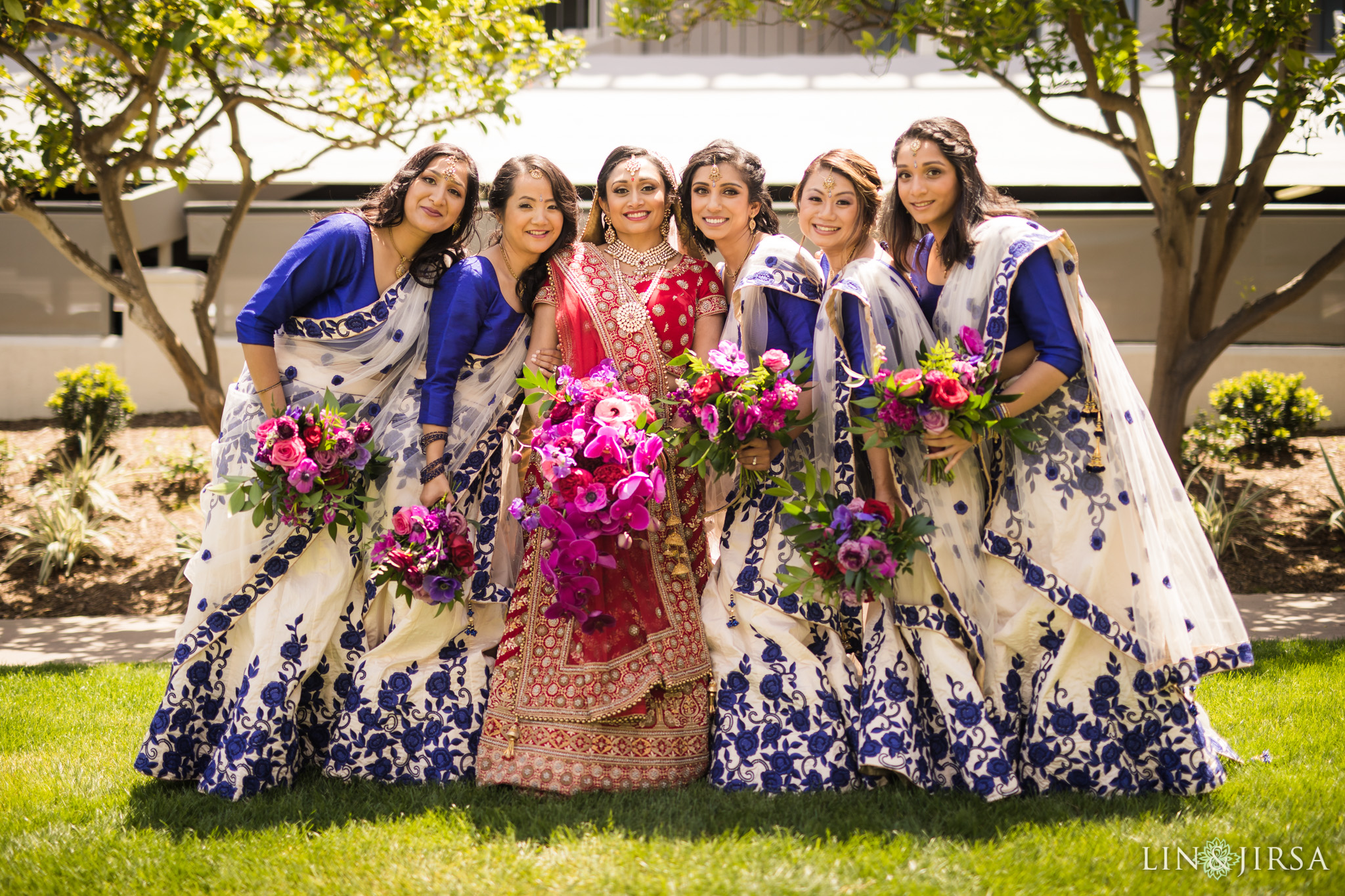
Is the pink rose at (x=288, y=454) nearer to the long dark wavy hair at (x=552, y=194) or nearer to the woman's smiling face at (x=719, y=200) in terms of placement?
the long dark wavy hair at (x=552, y=194)

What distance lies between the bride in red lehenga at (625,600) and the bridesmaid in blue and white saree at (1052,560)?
2.18 feet

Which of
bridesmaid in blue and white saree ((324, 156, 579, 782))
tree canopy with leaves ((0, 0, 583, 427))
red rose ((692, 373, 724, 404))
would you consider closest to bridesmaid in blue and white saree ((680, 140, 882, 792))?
red rose ((692, 373, 724, 404))

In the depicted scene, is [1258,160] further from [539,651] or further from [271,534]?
[271,534]

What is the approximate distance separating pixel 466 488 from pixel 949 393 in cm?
173

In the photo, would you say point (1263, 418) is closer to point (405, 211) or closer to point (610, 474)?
point (610, 474)

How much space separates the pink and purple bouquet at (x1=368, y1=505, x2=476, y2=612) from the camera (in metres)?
3.32

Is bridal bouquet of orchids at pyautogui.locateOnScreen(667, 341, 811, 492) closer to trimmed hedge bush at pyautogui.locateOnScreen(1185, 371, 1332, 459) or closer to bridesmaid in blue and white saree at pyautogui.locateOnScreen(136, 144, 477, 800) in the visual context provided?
bridesmaid in blue and white saree at pyautogui.locateOnScreen(136, 144, 477, 800)

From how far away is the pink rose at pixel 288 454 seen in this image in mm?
3303

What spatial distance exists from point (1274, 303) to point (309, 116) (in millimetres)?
8531

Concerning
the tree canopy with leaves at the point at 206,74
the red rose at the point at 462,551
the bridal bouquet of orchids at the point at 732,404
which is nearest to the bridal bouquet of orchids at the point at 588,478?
the bridal bouquet of orchids at the point at 732,404

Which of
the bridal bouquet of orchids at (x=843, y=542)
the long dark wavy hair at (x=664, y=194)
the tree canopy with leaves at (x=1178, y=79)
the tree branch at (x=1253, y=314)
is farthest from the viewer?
the tree branch at (x=1253, y=314)

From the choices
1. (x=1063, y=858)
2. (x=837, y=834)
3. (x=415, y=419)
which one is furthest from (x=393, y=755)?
(x=1063, y=858)

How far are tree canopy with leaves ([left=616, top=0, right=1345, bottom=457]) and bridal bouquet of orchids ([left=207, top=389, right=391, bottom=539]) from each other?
3826 mm

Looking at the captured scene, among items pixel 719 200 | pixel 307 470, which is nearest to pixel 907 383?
pixel 719 200
